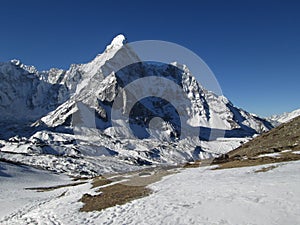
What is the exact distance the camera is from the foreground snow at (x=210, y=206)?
62.9 ft

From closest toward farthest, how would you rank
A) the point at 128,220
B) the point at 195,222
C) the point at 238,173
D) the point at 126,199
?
the point at 195,222, the point at 128,220, the point at 126,199, the point at 238,173

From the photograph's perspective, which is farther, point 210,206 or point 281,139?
point 281,139

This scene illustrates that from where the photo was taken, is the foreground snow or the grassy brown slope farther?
the grassy brown slope

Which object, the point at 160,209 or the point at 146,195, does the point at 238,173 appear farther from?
the point at 160,209

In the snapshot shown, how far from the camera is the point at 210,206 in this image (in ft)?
70.5

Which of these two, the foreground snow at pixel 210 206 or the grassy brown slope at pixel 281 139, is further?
the grassy brown slope at pixel 281 139

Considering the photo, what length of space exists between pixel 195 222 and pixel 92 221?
26.4 ft

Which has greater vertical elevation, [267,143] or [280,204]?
[267,143]

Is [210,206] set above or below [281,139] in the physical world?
below

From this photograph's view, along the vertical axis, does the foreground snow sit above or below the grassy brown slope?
below

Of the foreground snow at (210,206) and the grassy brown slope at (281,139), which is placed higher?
the grassy brown slope at (281,139)

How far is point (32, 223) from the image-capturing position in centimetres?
2538

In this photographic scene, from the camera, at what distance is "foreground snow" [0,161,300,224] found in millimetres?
19172

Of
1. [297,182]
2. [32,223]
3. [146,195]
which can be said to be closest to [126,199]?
[146,195]
